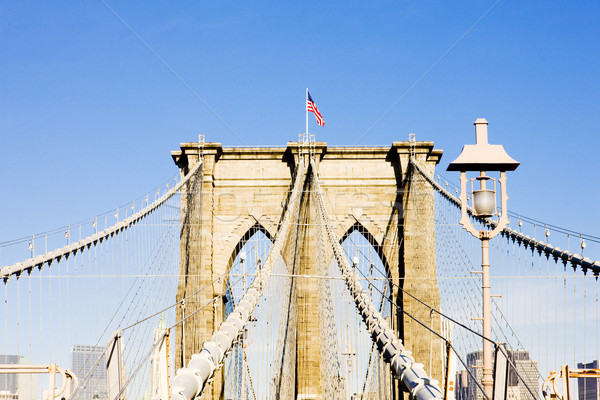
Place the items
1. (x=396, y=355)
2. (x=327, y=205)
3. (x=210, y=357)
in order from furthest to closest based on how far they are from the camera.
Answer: (x=327, y=205) → (x=396, y=355) → (x=210, y=357)

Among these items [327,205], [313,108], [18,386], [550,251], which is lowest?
[18,386]

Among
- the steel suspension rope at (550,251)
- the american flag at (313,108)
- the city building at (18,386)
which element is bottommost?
the city building at (18,386)

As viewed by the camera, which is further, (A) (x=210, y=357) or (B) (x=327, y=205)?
(B) (x=327, y=205)

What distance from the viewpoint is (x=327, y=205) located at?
101 ft

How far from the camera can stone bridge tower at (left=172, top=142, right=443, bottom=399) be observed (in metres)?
29.6

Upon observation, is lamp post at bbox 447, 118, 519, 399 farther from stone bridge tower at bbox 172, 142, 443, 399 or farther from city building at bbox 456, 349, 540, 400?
stone bridge tower at bbox 172, 142, 443, 399

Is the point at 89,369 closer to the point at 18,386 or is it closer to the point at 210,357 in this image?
the point at 18,386

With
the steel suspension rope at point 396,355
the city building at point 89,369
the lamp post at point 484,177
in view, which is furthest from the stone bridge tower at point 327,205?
the lamp post at point 484,177

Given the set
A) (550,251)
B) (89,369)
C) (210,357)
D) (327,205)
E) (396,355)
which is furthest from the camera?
(327,205)

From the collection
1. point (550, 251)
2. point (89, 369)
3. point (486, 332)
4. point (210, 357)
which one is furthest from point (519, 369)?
point (210, 357)

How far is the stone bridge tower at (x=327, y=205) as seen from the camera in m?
29.6

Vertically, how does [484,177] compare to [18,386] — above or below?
above

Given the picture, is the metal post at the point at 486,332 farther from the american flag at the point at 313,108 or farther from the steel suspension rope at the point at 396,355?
the american flag at the point at 313,108

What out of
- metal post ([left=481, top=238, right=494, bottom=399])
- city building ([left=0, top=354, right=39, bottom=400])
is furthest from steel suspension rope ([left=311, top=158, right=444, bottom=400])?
city building ([left=0, top=354, right=39, bottom=400])
